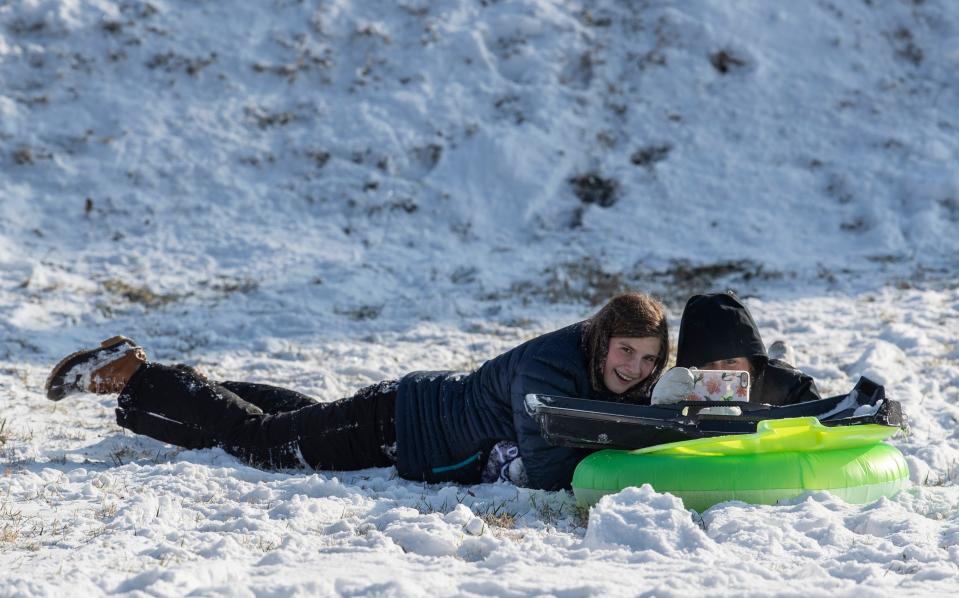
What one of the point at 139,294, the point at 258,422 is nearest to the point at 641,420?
the point at 258,422

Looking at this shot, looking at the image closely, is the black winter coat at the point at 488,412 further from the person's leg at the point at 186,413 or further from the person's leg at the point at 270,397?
the person's leg at the point at 270,397

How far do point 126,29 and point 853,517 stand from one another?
11088mm

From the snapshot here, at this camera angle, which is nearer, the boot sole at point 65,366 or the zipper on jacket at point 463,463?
the zipper on jacket at point 463,463

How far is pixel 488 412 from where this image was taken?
465 centimetres

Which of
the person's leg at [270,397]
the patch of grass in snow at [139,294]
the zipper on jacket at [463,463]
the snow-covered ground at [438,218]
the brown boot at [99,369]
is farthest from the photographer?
the patch of grass in snow at [139,294]

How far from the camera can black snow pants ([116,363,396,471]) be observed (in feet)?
16.1

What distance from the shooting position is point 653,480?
3.91 meters

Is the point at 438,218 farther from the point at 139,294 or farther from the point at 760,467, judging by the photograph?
the point at 760,467

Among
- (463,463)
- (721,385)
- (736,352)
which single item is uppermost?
(736,352)

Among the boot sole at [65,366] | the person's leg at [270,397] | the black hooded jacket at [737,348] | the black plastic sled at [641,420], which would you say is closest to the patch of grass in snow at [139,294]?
the person's leg at [270,397]

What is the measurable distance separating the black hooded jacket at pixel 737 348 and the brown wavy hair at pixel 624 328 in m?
0.56

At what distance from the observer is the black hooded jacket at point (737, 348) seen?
16.3 feet

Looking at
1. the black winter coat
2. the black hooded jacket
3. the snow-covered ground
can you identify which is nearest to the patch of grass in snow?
the snow-covered ground

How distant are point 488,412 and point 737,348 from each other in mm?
1255
